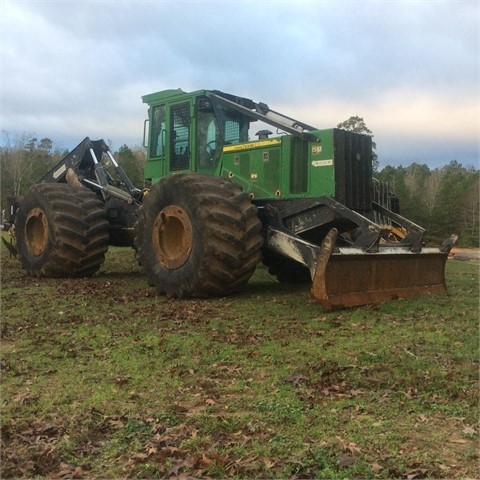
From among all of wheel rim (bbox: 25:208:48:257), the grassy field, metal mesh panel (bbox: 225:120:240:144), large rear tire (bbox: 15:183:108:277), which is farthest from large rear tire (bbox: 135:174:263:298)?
wheel rim (bbox: 25:208:48:257)

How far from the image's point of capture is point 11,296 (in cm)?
933

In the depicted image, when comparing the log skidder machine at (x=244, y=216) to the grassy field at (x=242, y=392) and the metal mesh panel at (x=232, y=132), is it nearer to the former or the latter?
the metal mesh panel at (x=232, y=132)

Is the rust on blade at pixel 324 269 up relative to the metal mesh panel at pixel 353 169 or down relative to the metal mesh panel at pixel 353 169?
down

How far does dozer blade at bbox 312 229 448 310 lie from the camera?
7.37m

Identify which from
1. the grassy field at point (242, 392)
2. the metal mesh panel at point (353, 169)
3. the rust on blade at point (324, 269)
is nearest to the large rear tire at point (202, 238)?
the grassy field at point (242, 392)

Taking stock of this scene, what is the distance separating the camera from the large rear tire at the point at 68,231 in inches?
439

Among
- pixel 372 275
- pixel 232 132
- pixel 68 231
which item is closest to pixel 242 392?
pixel 372 275

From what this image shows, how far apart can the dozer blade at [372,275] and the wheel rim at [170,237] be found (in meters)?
2.41

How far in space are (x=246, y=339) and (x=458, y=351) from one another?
2.13 m

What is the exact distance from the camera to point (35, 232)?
40.9 feet

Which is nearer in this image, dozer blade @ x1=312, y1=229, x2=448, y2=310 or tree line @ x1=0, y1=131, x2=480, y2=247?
dozer blade @ x1=312, y1=229, x2=448, y2=310

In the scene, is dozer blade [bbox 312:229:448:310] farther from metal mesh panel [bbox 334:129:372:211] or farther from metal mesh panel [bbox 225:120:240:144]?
metal mesh panel [bbox 225:120:240:144]

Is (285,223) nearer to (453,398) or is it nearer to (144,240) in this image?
(144,240)

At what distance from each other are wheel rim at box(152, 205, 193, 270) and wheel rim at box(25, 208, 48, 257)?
3738 mm
